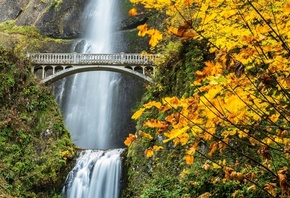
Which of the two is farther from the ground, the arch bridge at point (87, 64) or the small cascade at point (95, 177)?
the arch bridge at point (87, 64)

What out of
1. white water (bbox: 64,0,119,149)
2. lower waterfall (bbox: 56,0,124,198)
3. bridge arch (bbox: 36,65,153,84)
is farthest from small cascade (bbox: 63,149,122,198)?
white water (bbox: 64,0,119,149)

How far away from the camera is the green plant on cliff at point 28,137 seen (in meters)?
15.6

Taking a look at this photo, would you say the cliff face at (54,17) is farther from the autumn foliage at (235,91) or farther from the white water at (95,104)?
the autumn foliage at (235,91)

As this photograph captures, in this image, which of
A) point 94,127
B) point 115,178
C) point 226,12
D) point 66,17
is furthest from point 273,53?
point 66,17

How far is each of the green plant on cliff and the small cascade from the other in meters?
0.46

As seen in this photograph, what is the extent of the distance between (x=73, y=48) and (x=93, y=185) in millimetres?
17689

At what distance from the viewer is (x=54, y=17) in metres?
35.2

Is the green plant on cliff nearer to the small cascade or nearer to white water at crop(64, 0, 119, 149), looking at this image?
the small cascade

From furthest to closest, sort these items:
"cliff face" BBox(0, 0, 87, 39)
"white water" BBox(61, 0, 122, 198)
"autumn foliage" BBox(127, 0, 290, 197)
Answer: "cliff face" BBox(0, 0, 87, 39) → "white water" BBox(61, 0, 122, 198) → "autumn foliage" BBox(127, 0, 290, 197)

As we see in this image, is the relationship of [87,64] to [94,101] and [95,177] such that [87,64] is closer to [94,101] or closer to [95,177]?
[94,101]

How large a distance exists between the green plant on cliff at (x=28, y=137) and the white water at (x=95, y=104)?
3.50ft

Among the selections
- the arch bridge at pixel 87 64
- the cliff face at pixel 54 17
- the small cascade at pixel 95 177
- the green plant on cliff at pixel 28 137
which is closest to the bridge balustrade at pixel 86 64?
the arch bridge at pixel 87 64

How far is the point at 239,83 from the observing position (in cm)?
302

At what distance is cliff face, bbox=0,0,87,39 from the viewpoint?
33906 millimetres
